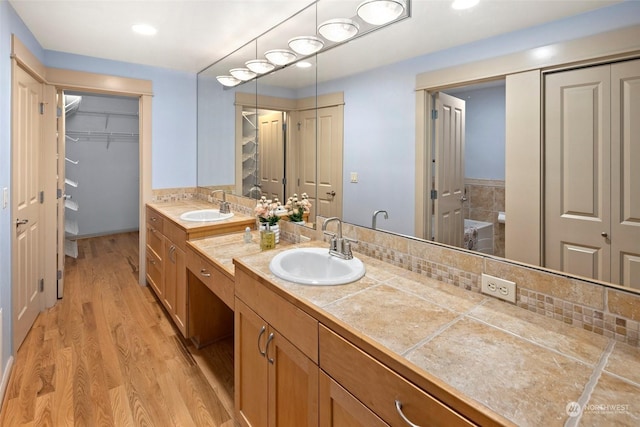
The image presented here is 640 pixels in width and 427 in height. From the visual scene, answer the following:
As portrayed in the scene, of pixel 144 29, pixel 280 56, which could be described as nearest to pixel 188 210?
pixel 144 29

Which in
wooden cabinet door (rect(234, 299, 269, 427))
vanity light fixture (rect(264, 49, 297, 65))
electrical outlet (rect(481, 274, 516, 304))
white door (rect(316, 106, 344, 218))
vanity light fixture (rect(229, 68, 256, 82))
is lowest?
wooden cabinet door (rect(234, 299, 269, 427))

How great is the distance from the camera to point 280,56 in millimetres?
2373

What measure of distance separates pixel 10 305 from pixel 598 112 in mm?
3249

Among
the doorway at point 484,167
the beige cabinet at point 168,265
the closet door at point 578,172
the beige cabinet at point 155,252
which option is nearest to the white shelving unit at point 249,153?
the beige cabinet at point 168,265

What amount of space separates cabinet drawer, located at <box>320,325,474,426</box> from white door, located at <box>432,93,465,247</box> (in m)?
0.67

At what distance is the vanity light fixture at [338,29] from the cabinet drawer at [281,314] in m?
1.39

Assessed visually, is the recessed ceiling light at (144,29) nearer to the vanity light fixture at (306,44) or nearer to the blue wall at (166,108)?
the blue wall at (166,108)

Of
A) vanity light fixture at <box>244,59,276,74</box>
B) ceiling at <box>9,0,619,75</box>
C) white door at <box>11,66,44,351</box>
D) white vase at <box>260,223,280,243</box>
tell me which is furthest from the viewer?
vanity light fixture at <box>244,59,276,74</box>

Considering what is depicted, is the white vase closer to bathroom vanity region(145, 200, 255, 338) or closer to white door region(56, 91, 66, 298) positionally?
bathroom vanity region(145, 200, 255, 338)

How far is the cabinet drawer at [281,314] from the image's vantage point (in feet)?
3.67

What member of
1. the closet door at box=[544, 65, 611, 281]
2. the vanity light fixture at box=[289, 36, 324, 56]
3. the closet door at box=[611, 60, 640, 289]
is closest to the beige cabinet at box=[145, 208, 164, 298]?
the vanity light fixture at box=[289, 36, 324, 56]

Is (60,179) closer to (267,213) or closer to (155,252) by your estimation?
(155,252)

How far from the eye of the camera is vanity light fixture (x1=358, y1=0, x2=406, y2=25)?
162cm

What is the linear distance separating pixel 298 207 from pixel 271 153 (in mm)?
596
